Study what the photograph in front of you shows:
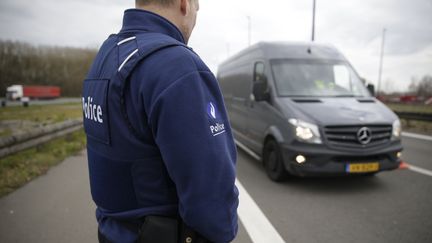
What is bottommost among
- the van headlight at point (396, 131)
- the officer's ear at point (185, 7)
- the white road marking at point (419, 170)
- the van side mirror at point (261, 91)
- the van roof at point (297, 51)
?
the white road marking at point (419, 170)

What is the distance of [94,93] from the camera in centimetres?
142

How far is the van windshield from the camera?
550 cm

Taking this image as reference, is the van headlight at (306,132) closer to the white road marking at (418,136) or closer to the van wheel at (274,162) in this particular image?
the van wheel at (274,162)

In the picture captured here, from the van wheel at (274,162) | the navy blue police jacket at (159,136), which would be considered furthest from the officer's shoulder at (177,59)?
the van wheel at (274,162)

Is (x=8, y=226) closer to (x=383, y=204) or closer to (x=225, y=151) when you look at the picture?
(x=225, y=151)

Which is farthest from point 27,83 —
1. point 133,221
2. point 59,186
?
point 133,221

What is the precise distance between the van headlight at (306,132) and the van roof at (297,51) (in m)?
1.86

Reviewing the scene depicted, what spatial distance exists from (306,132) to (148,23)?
370 cm

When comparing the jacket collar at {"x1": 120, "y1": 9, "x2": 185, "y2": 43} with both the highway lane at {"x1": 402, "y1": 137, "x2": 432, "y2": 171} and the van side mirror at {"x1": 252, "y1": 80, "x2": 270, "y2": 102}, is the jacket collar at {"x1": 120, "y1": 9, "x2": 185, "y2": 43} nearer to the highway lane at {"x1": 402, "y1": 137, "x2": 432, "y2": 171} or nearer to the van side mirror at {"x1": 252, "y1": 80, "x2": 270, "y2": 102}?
the van side mirror at {"x1": 252, "y1": 80, "x2": 270, "y2": 102}

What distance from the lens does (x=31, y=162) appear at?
648cm

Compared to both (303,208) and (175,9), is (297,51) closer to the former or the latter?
(303,208)

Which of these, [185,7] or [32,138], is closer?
[185,7]

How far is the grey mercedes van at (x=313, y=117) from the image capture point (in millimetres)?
4516

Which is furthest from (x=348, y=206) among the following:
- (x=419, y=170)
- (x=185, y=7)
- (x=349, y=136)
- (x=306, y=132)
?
(x=185, y=7)
